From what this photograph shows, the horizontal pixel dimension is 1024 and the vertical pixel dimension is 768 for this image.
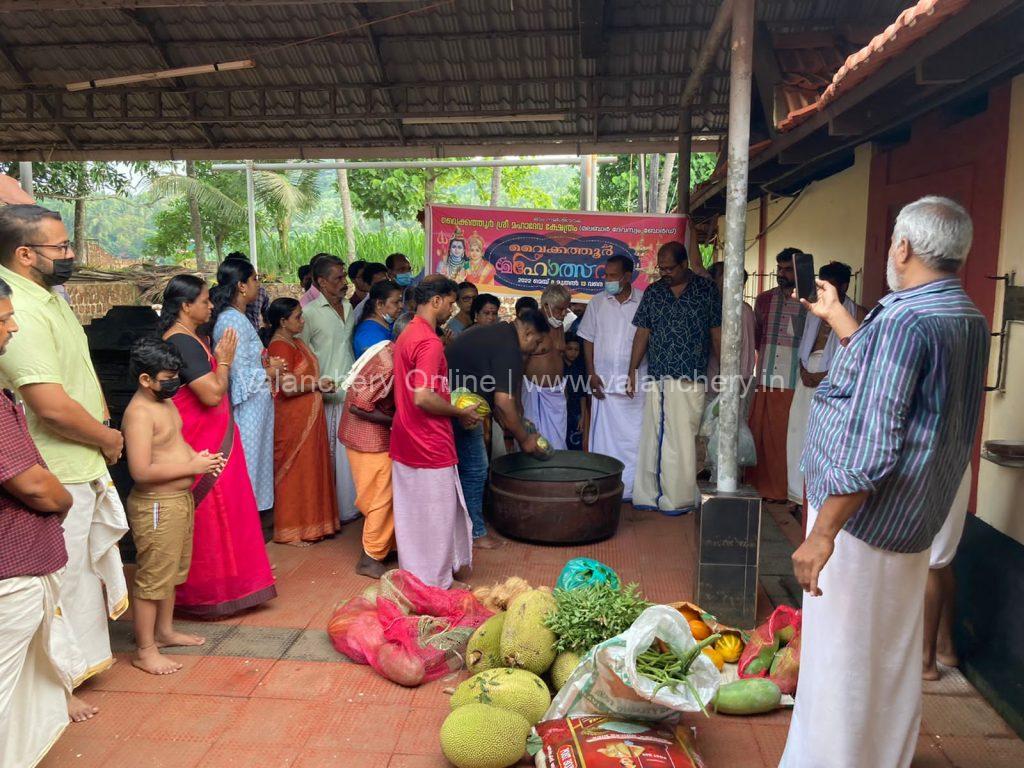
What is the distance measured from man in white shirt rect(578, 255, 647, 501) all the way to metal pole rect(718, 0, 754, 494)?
7.23 ft

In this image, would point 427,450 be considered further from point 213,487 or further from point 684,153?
point 684,153

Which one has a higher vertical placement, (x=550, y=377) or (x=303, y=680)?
(x=550, y=377)

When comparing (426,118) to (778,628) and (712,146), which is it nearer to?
(712,146)

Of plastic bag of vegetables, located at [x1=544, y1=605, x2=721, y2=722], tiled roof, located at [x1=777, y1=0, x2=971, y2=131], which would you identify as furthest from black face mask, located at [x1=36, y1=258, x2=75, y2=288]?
tiled roof, located at [x1=777, y1=0, x2=971, y2=131]

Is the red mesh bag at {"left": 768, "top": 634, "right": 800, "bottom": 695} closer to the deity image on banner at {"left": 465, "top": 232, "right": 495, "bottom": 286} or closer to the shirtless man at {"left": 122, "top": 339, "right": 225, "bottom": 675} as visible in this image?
the shirtless man at {"left": 122, "top": 339, "right": 225, "bottom": 675}

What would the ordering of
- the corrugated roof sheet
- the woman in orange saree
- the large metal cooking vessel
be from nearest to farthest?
the large metal cooking vessel → the woman in orange saree → the corrugated roof sheet

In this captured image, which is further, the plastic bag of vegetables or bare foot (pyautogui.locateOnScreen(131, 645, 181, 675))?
bare foot (pyautogui.locateOnScreen(131, 645, 181, 675))

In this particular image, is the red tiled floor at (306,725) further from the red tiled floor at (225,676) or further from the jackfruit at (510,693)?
the jackfruit at (510,693)

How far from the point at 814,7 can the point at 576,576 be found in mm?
4160

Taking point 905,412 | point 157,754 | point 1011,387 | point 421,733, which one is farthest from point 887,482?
point 157,754

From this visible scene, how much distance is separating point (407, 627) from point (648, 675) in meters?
1.39

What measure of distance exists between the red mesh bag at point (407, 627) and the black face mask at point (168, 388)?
1.36 metres

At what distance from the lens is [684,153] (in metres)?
7.03

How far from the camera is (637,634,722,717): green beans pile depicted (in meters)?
2.81
